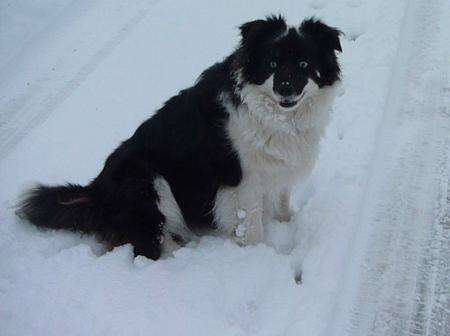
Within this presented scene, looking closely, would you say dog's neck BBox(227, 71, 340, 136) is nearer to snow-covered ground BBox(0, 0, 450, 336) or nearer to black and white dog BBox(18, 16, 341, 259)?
black and white dog BBox(18, 16, 341, 259)

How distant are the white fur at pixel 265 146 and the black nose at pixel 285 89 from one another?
95mm

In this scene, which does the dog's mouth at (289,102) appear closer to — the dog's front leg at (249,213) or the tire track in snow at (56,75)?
the dog's front leg at (249,213)

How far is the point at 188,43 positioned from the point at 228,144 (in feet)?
9.70

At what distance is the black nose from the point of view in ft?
10.4

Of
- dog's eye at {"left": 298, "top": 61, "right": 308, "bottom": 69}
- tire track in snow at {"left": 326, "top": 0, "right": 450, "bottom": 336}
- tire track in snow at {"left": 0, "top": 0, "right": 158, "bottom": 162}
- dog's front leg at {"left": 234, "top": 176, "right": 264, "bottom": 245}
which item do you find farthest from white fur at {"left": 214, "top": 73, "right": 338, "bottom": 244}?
tire track in snow at {"left": 0, "top": 0, "right": 158, "bottom": 162}

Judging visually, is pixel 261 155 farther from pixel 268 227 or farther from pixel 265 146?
pixel 268 227

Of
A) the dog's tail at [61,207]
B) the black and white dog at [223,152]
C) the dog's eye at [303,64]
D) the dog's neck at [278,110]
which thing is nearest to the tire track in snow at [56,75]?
the dog's tail at [61,207]

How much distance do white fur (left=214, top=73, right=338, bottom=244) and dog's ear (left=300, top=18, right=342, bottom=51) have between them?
0.29 meters

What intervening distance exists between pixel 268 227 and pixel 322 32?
61.3 inches

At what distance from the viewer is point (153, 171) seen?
3.57 meters

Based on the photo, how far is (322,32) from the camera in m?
3.33

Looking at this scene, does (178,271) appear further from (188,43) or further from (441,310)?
(188,43)

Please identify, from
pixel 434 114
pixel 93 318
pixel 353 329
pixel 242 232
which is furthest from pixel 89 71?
pixel 353 329

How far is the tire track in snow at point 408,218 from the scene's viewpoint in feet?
10.2
